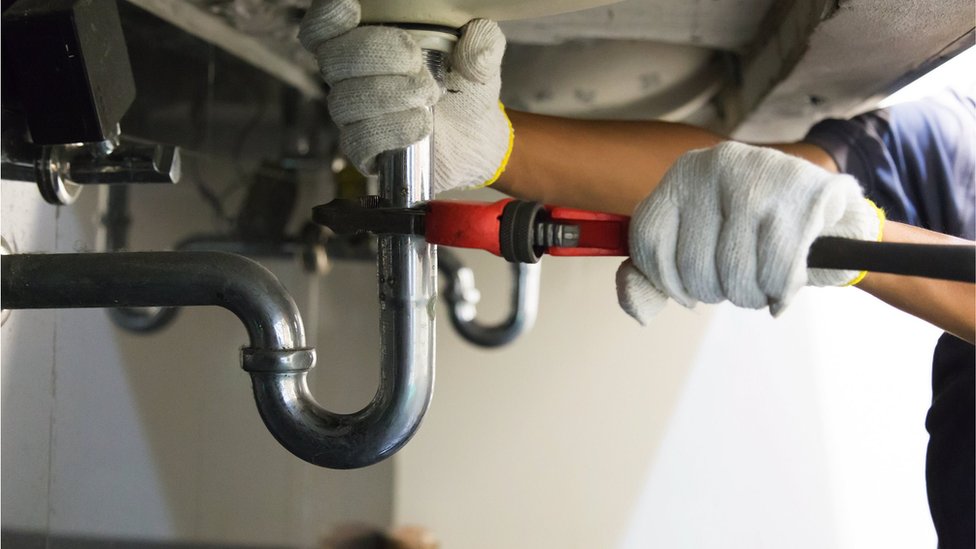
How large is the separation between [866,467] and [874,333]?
0.14 meters

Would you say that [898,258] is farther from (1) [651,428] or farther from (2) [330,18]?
(1) [651,428]

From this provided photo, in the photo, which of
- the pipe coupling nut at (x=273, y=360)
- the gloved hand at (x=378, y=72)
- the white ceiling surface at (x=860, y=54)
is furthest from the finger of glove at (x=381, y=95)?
→ the white ceiling surface at (x=860, y=54)

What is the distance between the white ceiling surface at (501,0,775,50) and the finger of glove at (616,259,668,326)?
307 millimetres

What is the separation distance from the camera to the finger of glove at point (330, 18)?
344mm

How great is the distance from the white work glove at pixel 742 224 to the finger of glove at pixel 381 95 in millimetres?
122

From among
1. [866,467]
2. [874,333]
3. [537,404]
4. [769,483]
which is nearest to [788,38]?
[874,333]

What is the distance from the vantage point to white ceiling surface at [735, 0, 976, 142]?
0.42 meters

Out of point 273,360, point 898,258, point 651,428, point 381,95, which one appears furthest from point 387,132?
point 651,428

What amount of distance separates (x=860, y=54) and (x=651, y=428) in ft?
2.24

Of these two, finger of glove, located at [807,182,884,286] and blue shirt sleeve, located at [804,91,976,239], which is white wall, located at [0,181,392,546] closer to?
finger of glove, located at [807,182,884,286]

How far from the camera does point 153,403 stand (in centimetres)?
62

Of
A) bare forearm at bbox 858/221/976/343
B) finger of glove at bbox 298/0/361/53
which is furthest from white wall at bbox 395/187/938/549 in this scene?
finger of glove at bbox 298/0/361/53

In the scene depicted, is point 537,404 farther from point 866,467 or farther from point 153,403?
point 153,403

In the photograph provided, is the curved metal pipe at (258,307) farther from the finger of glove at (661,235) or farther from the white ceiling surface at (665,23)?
the white ceiling surface at (665,23)
